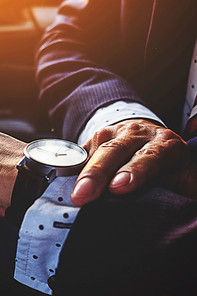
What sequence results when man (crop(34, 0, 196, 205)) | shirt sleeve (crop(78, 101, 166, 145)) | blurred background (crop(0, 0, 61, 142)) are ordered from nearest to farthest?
shirt sleeve (crop(78, 101, 166, 145)), man (crop(34, 0, 196, 205)), blurred background (crop(0, 0, 61, 142))

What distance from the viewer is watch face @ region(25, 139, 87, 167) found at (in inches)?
24.3

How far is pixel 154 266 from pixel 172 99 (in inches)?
29.1

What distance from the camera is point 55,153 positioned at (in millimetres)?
676

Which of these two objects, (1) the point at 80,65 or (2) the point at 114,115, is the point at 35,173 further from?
(1) the point at 80,65

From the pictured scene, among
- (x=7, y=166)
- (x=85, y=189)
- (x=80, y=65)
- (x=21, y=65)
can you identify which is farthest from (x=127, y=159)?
(x=21, y=65)

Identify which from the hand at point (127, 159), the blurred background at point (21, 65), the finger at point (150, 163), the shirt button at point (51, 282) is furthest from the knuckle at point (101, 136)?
the blurred background at point (21, 65)

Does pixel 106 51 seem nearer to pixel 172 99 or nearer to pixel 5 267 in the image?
pixel 172 99

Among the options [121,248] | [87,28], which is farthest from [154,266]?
[87,28]

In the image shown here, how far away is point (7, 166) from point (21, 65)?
0.95 metres

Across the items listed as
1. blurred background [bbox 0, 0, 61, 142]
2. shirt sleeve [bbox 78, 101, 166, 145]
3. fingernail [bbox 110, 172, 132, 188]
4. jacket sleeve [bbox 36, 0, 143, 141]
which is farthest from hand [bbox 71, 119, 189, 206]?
blurred background [bbox 0, 0, 61, 142]

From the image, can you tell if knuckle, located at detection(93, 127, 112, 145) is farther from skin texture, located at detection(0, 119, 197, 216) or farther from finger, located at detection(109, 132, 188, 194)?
finger, located at detection(109, 132, 188, 194)

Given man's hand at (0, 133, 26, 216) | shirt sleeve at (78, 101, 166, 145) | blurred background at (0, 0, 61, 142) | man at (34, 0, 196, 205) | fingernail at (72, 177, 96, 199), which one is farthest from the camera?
blurred background at (0, 0, 61, 142)

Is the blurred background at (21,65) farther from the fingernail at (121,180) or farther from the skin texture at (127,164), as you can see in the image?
the fingernail at (121,180)

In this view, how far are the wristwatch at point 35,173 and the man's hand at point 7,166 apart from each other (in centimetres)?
2
